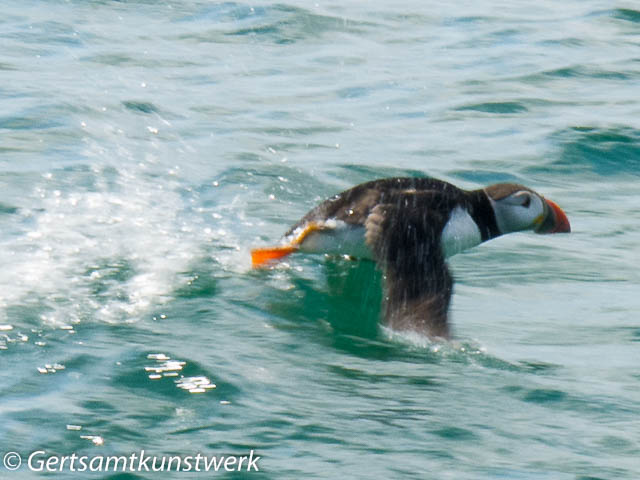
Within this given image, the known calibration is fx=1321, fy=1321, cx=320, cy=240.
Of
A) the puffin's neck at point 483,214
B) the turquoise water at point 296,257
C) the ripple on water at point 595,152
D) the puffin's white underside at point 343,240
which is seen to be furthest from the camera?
the ripple on water at point 595,152

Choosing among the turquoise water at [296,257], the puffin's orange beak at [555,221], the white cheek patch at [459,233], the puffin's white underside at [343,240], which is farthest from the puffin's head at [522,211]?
the puffin's white underside at [343,240]

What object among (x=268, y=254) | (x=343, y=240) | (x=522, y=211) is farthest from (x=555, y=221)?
(x=268, y=254)

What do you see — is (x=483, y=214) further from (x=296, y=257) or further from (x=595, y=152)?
(x=595, y=152)

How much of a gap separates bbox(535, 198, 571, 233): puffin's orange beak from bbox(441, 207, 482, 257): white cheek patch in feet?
1.62

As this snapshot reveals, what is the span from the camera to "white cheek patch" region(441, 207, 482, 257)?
7031 millimetres

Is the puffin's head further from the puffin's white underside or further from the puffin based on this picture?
the puffin's white underside

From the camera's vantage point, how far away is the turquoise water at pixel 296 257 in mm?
4918

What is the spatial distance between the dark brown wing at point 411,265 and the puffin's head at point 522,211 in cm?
76

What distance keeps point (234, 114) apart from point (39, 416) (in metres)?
6.21

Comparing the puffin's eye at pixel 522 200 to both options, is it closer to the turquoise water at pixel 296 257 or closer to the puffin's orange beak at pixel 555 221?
the puffin's orange beak at pixel 555 221

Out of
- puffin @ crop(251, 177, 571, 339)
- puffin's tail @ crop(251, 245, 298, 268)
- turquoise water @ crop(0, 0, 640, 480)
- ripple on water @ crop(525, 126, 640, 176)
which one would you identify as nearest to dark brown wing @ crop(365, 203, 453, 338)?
puffin @ crop(251, 177, 571, 339)

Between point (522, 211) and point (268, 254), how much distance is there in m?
1.77

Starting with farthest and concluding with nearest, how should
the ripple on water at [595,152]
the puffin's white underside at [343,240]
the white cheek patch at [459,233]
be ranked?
1. the ripple on water at [595,152]
2. the white cheek patch at [459,233]
3. the puffin's white underside at [343,240]

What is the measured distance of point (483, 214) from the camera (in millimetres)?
7570
